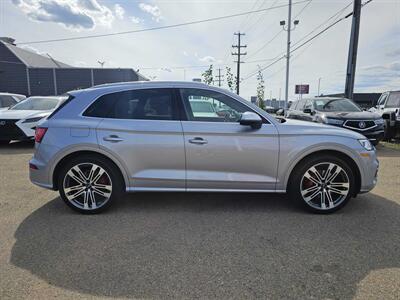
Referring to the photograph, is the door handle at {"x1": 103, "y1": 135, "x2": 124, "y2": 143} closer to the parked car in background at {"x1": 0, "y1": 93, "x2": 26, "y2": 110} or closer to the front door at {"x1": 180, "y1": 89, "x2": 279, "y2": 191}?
the front door at {"x1": 180, "y1": 89, "x2": 279, "y2": 191}

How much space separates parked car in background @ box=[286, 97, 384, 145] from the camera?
8453mm

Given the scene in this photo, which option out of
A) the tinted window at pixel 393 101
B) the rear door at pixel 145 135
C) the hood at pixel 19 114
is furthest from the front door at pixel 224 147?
the tinted window at pixel 393 101

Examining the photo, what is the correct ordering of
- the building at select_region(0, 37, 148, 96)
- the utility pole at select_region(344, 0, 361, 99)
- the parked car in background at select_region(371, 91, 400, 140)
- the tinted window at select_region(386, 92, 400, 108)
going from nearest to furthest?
the parked car in background at select_region(371, 91, 400, 140) → the tinted window at select_region(386, 92, 400, 108) → the utility pole at select_region(344, 0, 361, 99) → the building at select_region(0, 37, 148, 96)

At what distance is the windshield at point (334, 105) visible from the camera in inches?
379

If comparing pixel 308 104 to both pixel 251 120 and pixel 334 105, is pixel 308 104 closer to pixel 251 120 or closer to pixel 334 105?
pixel 334 105

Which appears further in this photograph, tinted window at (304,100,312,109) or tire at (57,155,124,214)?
tinted window at (304,100,312,109)

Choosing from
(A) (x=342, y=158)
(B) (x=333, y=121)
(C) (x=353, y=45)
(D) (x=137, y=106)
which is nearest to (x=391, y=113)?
(B) (x=333, y=121)

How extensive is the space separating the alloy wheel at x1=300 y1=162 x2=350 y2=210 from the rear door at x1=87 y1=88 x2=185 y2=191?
1626 mm

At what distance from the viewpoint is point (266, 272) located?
8.29 feet

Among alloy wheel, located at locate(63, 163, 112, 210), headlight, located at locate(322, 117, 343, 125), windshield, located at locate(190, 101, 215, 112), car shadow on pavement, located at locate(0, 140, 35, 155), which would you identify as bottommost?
car shadow on pavement, located at locate(0, 140, 35, 155)

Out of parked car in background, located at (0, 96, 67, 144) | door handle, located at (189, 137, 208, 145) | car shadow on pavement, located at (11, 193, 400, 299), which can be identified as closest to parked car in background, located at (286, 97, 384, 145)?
car shadow on pavement, located at (11, 193, 400, 299)

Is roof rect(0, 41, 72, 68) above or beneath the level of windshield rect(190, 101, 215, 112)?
above

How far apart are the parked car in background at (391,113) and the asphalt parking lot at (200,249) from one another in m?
7.07

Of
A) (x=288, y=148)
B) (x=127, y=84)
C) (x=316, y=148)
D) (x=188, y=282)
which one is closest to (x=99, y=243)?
(x=188, y=282)
